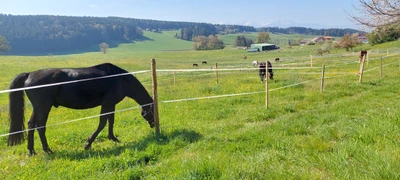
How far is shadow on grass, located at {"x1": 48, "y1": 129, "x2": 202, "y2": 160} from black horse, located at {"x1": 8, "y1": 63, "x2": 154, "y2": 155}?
14.9 inches

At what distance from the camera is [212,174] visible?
12.0 feet

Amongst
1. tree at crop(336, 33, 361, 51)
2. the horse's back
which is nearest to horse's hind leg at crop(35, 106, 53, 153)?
the horse's back

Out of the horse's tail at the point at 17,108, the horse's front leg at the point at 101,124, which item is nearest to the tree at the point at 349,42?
the horse's front leg at the point at 101,124

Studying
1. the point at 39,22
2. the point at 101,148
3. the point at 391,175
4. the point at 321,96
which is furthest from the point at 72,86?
the point at 39,22

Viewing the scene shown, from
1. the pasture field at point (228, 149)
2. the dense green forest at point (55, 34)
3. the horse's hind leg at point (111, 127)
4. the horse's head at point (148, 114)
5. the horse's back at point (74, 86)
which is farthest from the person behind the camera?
the dense green forest at point (55, 34)

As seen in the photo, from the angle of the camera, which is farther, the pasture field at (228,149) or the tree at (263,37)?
the tree at (263,37)

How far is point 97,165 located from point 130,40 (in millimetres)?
165922

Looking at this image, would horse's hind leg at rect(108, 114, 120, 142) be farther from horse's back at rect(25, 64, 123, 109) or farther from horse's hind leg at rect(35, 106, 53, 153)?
horse's hind leg at rect(35, 106, 53, 153)

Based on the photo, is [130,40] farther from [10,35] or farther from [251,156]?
[251,156]

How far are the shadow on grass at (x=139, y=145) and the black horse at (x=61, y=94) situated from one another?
0.38 meters

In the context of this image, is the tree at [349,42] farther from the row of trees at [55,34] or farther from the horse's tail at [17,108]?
the row of trees at [55,34]

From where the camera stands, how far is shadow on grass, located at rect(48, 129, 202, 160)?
502cm

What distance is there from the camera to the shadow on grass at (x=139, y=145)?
5020 millimetres

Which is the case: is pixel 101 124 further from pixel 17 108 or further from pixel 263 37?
pixel 263 37
